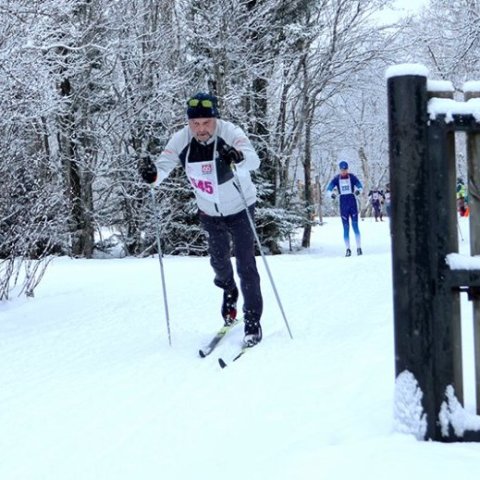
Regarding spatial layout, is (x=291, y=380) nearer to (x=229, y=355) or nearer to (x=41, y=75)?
(x=229, y=355)

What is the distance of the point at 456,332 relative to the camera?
260 centimetres

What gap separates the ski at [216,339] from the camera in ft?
15.8

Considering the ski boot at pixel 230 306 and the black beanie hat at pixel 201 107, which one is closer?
the black beanie hat at pixel 201 107

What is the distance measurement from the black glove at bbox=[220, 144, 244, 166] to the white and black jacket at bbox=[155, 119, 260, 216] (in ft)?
0.31

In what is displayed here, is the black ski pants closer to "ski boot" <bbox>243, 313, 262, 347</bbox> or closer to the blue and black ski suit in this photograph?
"ski boot" <bbox>243, 313, 262, 347</bbox>

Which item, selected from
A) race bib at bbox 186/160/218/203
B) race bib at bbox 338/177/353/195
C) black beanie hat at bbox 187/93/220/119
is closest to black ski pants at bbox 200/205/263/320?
race bib at bbox 186/160/218/203

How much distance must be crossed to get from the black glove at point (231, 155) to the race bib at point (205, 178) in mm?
197

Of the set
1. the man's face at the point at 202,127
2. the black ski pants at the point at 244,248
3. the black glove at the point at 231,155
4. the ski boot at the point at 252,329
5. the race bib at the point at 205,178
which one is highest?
the man's face at the point at 202,127

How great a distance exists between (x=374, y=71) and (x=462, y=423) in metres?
21.7

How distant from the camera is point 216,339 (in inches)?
201

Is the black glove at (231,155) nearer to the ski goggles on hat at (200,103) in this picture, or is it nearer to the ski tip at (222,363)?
the ski goggles on hat at (200,103)

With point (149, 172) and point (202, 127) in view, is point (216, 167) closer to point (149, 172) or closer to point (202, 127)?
point (202, 127)

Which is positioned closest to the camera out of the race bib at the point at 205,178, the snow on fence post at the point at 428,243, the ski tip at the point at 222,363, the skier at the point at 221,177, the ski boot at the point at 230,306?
the snow on fence post at the point at 428,243

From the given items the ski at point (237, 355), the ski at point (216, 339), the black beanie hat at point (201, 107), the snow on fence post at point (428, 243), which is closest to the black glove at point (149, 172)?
the black beanie hat at point (201, 107)
